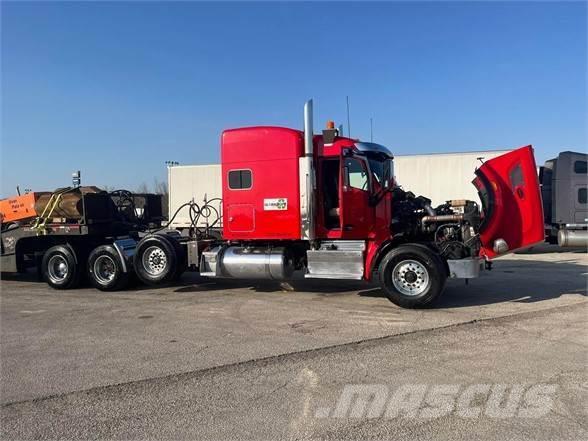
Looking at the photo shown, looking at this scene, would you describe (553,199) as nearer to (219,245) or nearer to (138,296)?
(219,245)

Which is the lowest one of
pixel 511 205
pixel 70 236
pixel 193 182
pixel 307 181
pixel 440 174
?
pixel 70 236

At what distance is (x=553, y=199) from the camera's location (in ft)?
53.1

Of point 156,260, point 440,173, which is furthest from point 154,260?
point 440,173

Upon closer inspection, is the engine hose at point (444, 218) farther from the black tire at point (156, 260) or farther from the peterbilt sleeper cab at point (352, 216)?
the black tire at point (156, 260)

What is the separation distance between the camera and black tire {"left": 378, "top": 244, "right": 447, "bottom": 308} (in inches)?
308

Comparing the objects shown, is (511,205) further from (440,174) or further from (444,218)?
(440,174)

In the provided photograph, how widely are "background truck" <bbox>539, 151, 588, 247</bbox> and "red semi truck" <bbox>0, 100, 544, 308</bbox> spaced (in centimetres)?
882

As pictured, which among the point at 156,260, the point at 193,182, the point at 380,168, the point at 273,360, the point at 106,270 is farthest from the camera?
the point at 193,182

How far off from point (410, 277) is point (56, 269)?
Answer: 7.82 m

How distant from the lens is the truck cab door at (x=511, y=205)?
27.2 feet

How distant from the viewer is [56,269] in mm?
10977

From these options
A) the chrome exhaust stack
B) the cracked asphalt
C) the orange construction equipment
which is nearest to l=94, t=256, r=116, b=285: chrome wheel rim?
the cracked asphalt

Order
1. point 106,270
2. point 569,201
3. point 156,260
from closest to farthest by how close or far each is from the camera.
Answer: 1. point 156,260
2. point 106,270
3. point 569,201

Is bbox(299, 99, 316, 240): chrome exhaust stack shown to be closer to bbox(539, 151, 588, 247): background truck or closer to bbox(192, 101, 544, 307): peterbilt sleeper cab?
bbox(192, 101, 544, 307): peterbilt sleeper cab
